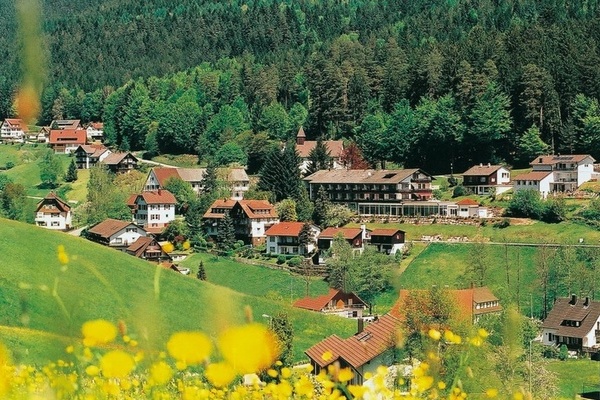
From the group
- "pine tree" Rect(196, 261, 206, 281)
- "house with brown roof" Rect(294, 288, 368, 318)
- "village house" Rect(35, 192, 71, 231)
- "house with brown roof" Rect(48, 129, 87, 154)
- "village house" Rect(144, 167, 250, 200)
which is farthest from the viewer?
"house with brown roof" Rect(48, 129, 87, 154)

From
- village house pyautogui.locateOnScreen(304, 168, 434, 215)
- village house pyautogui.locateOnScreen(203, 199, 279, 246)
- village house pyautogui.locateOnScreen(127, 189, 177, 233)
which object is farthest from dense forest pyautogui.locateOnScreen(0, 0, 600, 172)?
village house pyautogui.locateOnScreen(203, 199, 279, 246)

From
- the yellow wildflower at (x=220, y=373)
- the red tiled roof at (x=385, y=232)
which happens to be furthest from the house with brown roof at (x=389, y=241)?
the yellow wildflower at (x=220, y=373)

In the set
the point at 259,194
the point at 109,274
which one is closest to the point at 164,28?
the point at 259,194

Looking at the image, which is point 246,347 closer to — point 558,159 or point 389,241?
point 389,241

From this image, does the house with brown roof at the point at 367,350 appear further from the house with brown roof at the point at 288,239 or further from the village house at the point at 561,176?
the village house at the point at 561,176

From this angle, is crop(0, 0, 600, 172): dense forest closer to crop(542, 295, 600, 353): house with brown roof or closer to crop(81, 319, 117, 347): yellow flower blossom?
crop(542, 295, 600, 353): house with brown roof

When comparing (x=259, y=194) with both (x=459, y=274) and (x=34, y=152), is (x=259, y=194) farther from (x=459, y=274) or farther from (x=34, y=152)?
(x=34, y=152)
